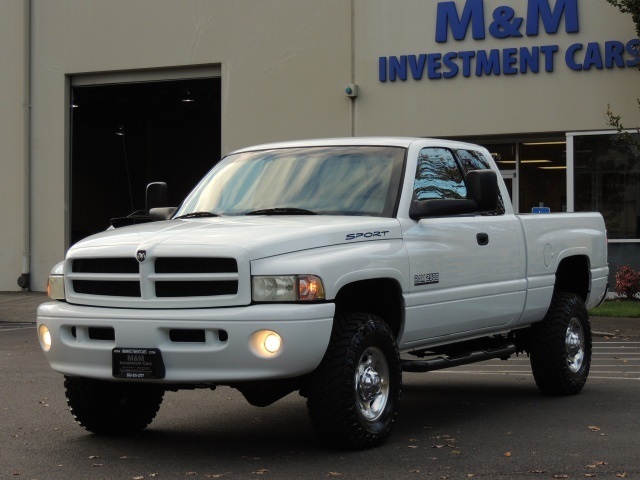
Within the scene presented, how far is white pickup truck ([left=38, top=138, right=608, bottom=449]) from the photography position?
23.0 feet

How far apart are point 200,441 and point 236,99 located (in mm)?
16844

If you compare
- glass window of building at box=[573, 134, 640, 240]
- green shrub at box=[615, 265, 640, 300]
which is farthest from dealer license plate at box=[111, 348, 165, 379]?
glass window of building at box=[573, 134, 640, 240]

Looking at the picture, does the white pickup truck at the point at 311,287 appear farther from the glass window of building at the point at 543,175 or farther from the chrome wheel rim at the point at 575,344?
the glass window of building at the point at 543,175

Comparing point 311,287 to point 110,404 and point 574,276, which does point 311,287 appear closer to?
point 110,404

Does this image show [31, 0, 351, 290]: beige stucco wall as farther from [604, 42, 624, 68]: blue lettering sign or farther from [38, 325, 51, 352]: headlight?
[38, 325, 51, 352]: headlight

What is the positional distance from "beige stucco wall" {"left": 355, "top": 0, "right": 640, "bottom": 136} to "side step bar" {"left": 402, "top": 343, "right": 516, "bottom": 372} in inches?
497

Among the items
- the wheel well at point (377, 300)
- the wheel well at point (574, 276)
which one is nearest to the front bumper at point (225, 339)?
the wheel well at point (377, 300)

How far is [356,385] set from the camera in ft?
24.1

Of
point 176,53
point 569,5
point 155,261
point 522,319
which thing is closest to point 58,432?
point 155,261

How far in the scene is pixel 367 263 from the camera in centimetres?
754

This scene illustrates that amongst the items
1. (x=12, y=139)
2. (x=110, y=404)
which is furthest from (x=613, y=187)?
(x=110, y=404)

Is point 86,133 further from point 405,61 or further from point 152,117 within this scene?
point 405,61

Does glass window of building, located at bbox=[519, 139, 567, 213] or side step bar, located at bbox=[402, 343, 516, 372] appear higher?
glass window of building, located at bbox=[519, 139, 567, 213]

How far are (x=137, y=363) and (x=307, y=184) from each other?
6.85 feet
